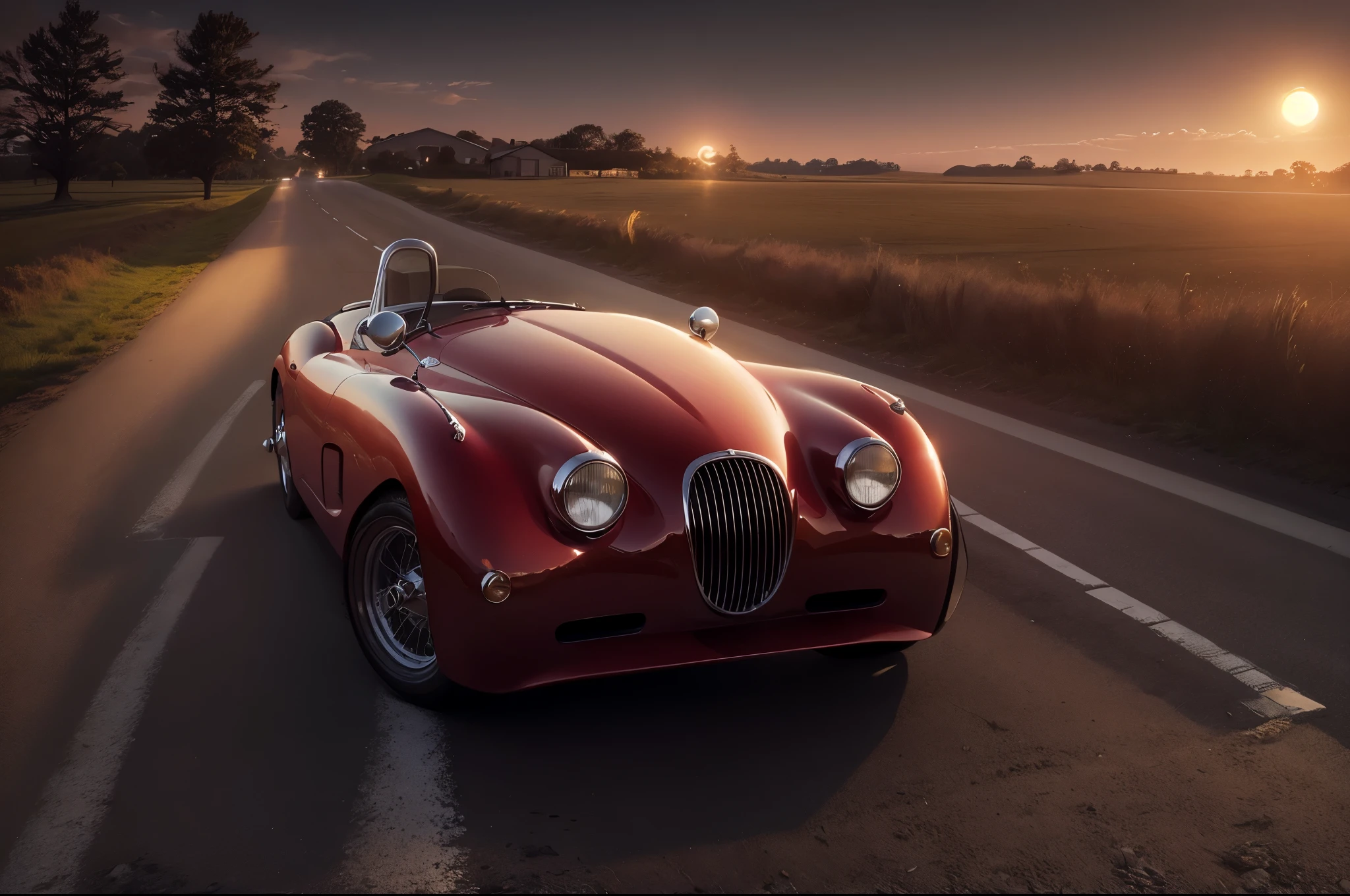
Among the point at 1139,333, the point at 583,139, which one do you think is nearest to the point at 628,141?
the point at 583,139

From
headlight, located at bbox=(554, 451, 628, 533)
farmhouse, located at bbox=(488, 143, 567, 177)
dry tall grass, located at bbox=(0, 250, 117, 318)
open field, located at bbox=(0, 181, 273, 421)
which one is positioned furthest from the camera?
farmhouse, located at bbox=(488, 143, 567, 177)

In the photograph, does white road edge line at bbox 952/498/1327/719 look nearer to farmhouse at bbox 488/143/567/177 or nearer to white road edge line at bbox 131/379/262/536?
white road edge line at bbox 131/379/262/536

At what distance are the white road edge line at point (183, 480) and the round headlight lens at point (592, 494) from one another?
11.3 feet

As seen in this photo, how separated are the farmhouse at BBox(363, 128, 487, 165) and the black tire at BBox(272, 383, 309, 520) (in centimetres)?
13815

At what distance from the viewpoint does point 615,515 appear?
133 inches

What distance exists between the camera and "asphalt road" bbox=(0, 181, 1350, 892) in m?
2.85

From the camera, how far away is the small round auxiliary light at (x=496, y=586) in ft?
10.6

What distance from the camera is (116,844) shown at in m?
2.88

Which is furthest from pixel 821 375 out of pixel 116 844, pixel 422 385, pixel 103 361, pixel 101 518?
pixel 103 361

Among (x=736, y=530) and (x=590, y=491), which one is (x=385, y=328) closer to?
(x=590, y=491)

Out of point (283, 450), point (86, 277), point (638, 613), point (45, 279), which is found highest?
point (638, 613)

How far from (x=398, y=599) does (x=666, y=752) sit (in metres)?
1.15

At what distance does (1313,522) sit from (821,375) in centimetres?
377

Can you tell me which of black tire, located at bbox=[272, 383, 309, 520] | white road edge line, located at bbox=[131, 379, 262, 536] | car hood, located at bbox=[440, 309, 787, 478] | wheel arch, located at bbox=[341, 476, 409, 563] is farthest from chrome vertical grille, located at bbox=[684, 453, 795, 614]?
white road edge line, located at bbox=[131, 379, 262, 536]
